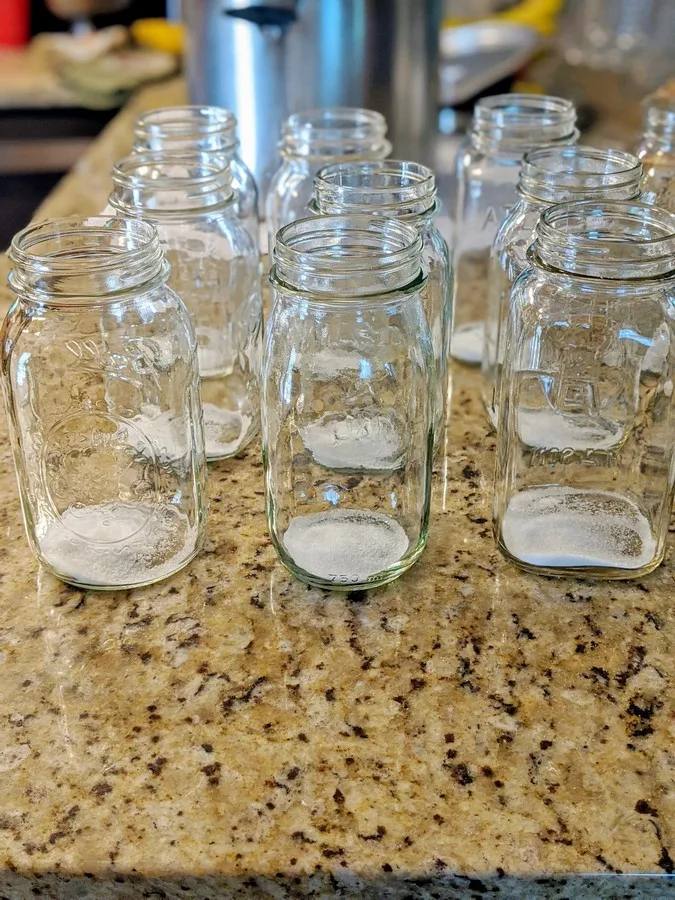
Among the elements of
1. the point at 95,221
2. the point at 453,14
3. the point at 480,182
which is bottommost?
the point at 453,14

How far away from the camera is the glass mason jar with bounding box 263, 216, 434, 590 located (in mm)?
657

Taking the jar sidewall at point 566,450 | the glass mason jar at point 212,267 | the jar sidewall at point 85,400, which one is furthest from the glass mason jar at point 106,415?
the jar sidewall at point 566,450

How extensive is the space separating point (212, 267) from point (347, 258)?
37 centimetres

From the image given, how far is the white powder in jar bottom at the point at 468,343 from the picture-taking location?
106 centimetres

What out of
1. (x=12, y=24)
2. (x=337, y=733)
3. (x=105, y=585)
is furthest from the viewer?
(x=12, y=24)

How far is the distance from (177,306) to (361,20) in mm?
744

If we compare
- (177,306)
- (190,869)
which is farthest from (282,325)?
(190,869)

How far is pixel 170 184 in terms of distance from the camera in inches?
33.0

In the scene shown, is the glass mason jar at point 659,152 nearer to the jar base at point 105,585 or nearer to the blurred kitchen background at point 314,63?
the blurred kitchen background at point 314,63

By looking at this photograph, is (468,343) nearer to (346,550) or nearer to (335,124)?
(335,124)

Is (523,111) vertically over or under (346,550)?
over

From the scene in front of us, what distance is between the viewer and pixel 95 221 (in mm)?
723

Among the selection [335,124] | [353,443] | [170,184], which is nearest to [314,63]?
[335,124]

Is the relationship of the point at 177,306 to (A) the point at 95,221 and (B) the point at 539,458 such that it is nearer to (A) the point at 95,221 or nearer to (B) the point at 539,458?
(A) the point at 95,221
